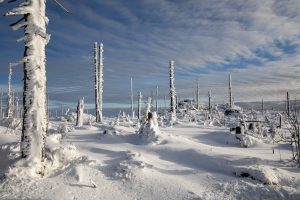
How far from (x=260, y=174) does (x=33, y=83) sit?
21.0 ft

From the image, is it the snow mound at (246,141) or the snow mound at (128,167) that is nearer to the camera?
the snow mound at (128,167)

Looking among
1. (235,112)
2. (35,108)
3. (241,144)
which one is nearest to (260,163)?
(241,144)

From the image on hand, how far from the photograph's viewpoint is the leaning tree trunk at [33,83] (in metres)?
7.60

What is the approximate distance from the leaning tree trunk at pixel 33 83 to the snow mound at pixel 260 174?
17.8ft

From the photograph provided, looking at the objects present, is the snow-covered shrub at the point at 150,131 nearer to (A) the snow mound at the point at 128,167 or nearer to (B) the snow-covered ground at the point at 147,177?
(B) the snow-covered ground at the point at 147,177

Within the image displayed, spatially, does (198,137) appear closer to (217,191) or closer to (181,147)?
(181,147)

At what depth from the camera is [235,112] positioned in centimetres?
5481

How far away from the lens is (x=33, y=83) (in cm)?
778

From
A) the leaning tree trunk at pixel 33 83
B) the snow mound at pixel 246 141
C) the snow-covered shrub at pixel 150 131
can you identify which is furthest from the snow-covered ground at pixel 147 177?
the snow mound at pixel 246 141

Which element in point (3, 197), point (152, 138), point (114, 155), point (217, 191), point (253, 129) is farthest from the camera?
point (253, 129)

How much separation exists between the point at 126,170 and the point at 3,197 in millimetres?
2937

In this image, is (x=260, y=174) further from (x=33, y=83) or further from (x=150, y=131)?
(x=33, y=83)

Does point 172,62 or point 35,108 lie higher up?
point 172,62

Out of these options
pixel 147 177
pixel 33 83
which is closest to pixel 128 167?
Result: pixel 147 177
